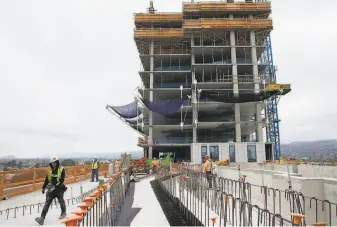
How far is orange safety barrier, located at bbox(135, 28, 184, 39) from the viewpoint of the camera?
4753 cm

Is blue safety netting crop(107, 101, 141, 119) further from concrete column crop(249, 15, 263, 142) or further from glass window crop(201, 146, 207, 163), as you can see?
concrete column crop(249, 15, 263, 142)

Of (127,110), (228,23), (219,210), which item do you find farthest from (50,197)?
(228,23)

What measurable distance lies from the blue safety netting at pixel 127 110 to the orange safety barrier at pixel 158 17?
539 inches

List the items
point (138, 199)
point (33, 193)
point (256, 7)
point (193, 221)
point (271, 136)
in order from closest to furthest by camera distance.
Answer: point (193, 221), point (138, 199), point (33, 193), point (256, 7), point (271, 136)

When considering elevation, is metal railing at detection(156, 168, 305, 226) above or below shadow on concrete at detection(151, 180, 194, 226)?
above

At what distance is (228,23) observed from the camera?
46094 mm

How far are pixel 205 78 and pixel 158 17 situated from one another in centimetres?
1274

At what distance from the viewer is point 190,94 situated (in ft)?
155

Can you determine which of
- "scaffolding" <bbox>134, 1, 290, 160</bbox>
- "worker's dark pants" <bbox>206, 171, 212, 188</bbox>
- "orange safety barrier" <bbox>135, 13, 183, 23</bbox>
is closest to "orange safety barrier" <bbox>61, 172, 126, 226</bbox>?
"worker's dark pants" <bbox>206, 171, 212, 188</bbox>

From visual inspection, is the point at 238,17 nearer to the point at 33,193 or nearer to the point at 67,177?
the point at 67,177

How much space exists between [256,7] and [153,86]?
66.9 feet

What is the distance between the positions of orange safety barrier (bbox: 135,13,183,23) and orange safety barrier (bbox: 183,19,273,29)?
150 inches

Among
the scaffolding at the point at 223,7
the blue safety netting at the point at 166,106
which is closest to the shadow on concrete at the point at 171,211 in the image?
the blue safety netting at the point at 166,106

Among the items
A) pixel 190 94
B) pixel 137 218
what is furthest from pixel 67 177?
pixel 190 94
